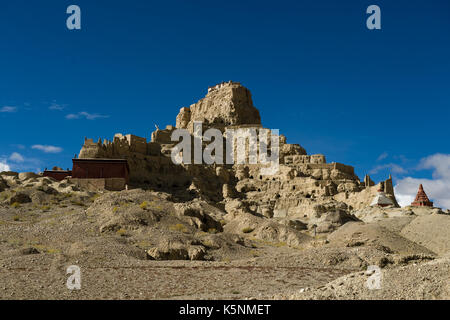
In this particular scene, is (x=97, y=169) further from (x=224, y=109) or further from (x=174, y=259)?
(x=224, y=109)

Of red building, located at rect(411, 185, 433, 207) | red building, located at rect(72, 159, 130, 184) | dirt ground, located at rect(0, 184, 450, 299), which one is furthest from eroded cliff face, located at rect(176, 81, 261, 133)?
dirt ground, located at rect(0, 184, 450, 299)

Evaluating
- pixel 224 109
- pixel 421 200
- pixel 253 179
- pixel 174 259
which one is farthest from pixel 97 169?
pixel 224 109

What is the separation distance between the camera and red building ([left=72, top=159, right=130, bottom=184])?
58969mm

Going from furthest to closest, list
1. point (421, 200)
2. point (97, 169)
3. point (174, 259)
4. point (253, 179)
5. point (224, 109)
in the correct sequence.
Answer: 1. point (224, 109)
2. point (253, 179)
3. point (421, 200)
4. point (97, 169)
5. point (174, 259)

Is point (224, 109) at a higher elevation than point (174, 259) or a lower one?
higher

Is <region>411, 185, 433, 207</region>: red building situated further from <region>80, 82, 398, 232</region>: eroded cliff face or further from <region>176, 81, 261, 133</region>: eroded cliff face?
<region>176, 81, 261, 133</region>: eroded cliff face

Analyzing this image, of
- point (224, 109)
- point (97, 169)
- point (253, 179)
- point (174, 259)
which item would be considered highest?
point (224, 109)

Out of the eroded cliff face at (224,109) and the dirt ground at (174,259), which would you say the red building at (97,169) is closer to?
the dirt ground at (174,259)

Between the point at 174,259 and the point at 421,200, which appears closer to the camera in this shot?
the point at 174,259

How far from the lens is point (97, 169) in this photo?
59562 millimetres
